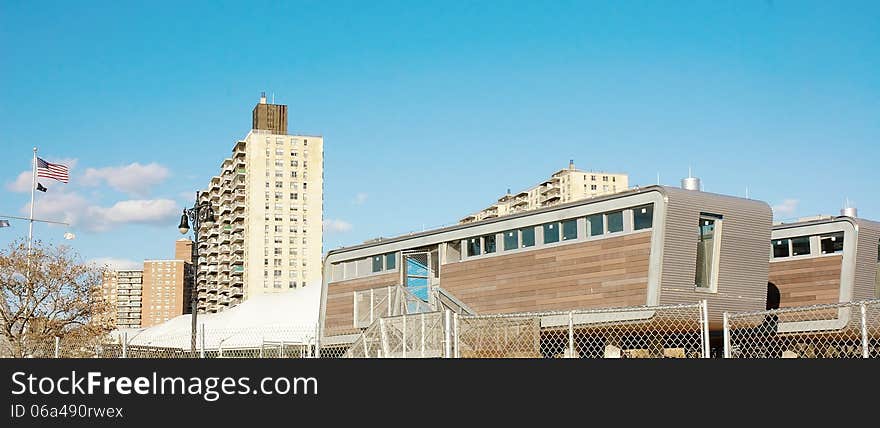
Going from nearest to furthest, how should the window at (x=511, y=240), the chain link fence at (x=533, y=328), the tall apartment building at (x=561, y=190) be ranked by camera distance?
the chain link fence at (x=533, y=328) → the window at (x=511, y=240) → the tall apartment building at (x=561, y=190)

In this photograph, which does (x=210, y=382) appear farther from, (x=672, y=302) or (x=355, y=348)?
(x=672, y=302)

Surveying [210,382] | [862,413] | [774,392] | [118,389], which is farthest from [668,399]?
[118,389]

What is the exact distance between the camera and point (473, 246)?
29.3 meters

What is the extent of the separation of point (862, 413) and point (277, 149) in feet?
391

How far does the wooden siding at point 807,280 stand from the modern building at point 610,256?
4.57 m

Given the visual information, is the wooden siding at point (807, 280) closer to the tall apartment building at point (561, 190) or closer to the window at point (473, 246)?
the window at point (473, 246)

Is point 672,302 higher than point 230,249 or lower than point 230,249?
lower

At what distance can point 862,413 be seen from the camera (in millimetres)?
5602

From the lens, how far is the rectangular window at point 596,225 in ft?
82.4

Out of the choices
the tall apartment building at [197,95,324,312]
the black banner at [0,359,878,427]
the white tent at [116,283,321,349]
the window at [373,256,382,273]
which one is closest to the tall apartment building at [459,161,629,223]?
the tall apartment building at [197,95,324,312]

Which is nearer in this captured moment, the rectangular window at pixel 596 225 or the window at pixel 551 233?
the rectangular window at pixel 596 225

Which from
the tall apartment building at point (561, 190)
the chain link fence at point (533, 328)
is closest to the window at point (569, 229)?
the chain link fence at point (533, 328)

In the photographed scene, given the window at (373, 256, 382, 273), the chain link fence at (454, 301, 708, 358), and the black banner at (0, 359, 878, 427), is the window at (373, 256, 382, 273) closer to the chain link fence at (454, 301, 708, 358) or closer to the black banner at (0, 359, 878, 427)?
the chain link fence at (454, 301, 708, 358)

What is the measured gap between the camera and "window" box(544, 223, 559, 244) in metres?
26.2
